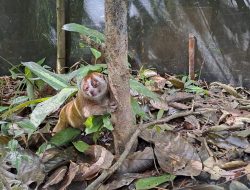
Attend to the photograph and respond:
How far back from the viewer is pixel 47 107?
1.06 meters

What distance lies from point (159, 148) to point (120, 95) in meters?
0.18

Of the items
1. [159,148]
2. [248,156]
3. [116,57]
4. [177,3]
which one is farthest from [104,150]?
[177,3]

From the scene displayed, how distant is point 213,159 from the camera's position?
3.57 feet

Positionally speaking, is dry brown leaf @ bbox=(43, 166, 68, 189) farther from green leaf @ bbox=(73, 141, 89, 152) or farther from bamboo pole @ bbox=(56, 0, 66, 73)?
bamboo pole @ bbox=(56, 0, 66, 73)

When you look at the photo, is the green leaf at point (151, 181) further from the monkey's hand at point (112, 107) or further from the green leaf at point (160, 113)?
the green leaf at point (160, 113)

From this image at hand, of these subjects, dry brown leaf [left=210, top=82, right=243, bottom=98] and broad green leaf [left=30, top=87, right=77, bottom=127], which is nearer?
broad green leaf [left=30, top=87, right=77, bottom=127]

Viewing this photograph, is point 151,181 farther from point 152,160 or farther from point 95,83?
point 95,83

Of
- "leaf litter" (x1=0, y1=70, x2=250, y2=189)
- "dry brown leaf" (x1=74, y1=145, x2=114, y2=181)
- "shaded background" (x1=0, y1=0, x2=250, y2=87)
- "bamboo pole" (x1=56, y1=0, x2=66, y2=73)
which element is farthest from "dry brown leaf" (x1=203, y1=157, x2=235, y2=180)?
"bamboo pole" (x1=56, y1=0, x2=66, y2=73)

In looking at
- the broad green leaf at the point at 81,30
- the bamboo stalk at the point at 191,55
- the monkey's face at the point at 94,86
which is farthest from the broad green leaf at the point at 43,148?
the bamboo stalk at the point at 191,55

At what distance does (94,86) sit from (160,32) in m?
1.05

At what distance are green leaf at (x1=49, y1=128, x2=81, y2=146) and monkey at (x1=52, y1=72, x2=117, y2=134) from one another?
0.12 feet

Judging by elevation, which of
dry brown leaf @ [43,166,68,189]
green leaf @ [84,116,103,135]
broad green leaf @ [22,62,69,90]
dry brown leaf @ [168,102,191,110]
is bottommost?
dry brown leaf @ [43,166,68,189]

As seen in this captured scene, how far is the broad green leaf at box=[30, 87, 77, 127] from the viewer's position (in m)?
1.04

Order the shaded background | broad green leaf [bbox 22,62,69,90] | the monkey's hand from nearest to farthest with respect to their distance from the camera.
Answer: the monkey's hand < broad green leaf [bbox 22,62,69,90] < the shaded background
